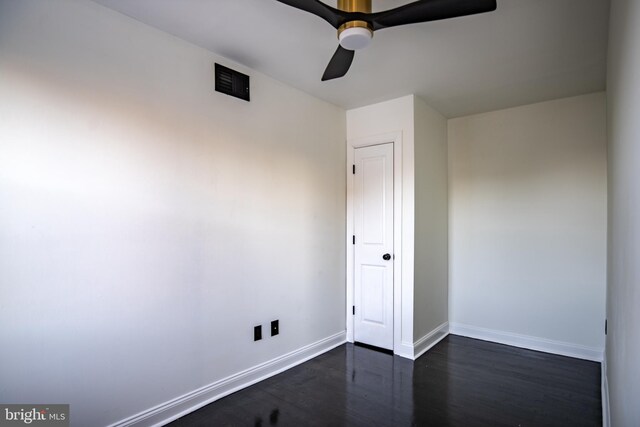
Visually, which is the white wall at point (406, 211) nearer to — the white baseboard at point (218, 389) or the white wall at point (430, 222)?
the white wall at point (430, 222)

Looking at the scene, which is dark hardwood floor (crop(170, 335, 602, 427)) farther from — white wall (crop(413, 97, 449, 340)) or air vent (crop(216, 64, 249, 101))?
air vent (crop(216, 64, 249, 101))

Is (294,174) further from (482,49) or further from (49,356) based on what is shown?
(49,356)

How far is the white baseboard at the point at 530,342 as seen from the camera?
3180 millimetres

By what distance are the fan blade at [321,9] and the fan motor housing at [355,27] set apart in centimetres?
4

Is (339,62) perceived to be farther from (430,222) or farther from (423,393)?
(423,393)

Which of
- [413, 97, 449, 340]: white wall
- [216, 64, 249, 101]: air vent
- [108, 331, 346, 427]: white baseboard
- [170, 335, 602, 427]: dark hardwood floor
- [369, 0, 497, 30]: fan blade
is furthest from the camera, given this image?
[413, 97, 449, 340]: white wall

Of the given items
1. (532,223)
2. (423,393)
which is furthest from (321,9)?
(532,223)

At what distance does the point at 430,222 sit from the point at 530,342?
5.02 feet

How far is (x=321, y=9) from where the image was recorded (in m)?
1.58

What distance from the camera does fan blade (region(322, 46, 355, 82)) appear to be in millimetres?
1968

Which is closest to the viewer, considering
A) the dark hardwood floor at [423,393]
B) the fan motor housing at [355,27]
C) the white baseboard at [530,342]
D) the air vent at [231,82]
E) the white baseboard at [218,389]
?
the fan motor housing at [355,27]

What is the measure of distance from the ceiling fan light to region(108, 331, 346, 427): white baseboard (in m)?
2.33

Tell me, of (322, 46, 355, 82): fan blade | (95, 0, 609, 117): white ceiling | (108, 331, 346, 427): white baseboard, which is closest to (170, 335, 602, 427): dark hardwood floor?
(108, 331, 346, 427): white baseboard

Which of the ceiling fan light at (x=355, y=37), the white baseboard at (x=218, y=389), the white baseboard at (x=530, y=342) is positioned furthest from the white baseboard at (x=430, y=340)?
the ceiling fan light at (x=355, y=37)
